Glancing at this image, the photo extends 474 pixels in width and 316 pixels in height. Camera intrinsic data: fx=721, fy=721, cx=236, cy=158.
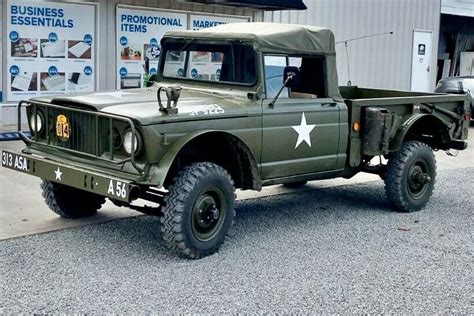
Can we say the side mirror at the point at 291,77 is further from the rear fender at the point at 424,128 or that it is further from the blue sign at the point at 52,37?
the blue sign at the point at 52,37

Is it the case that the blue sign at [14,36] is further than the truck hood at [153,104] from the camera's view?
Yes

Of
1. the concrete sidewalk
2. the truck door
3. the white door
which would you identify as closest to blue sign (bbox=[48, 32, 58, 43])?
the concrete sidewalk

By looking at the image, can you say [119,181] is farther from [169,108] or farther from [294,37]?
[294,37]

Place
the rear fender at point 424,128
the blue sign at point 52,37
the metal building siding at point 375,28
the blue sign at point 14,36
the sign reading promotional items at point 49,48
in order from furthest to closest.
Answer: the metal building siding at point 375,28
the blue sign at point 52,37
the sign reading promotional items at point 49,48
the blue sign at point 14,36
the rear fender at point 424,128

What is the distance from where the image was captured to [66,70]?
1326cm

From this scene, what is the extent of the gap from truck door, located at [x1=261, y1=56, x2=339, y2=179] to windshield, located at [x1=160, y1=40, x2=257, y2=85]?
0.63ft

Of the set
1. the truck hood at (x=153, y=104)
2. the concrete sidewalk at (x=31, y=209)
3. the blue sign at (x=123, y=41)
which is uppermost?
the blue sign at (x=123, y=41)

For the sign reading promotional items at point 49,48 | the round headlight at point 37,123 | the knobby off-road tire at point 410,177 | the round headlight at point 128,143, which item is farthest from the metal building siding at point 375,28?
the round headlight at point 128,143

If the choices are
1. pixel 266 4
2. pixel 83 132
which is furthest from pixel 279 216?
pixel 266 4

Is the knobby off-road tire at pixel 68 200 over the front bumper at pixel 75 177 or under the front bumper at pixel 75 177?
under

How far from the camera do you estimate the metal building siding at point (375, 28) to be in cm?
1722

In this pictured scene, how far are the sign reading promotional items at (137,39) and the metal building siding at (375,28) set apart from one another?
3.12 metres

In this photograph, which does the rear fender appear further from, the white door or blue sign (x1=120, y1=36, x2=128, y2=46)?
the white door

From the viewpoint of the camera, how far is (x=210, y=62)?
7023 mm
